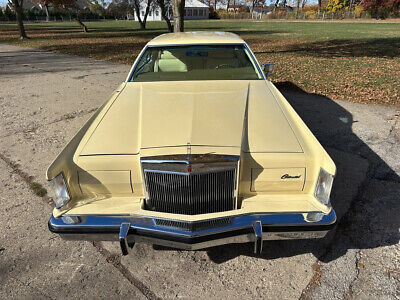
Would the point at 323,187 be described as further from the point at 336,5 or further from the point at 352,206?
the point at 336,5

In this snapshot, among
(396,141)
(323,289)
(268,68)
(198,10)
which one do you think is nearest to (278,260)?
(323,289)

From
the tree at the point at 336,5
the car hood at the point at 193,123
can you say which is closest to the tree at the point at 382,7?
the tree at the point at 336,5

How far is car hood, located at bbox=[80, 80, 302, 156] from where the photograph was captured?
2.08 m

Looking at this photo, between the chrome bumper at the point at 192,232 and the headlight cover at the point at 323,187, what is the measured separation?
0.12 m

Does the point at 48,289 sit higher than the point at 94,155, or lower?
lower

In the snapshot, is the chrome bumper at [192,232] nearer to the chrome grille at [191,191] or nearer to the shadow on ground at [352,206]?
the chrome grille at [191,191]

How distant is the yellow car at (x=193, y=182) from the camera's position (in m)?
1.94

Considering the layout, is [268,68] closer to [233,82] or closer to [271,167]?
[233,82]

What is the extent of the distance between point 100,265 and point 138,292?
438mm

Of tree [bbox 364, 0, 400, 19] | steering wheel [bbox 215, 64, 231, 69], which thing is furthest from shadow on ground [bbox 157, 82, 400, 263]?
tree [bbox 364, 0, 400, 19]

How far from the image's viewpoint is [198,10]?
66875 millimetres

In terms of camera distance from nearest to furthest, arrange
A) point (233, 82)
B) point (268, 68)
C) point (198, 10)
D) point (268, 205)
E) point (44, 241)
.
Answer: point (268, 205)
point (44, 241)
point (233, 82)
point (268, 68)
point (198, 10)

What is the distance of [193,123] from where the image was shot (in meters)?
2.26

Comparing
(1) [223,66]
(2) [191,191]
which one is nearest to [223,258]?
(2) [191,191]
